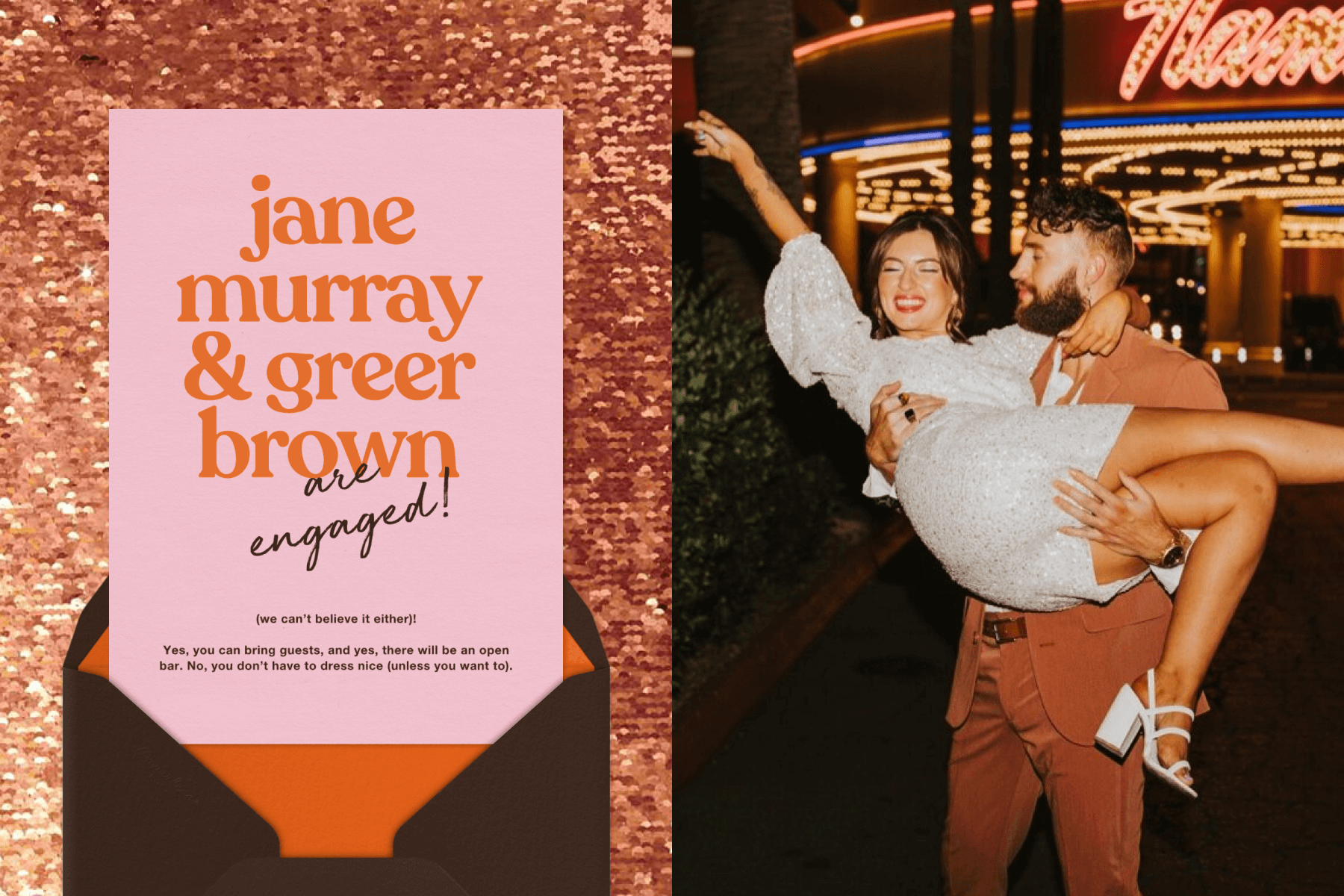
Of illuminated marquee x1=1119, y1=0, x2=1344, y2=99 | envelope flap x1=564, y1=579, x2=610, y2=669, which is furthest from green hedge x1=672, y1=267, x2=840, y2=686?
illuminated marquee x1=1119, y1=0, x2=1344, y2=99

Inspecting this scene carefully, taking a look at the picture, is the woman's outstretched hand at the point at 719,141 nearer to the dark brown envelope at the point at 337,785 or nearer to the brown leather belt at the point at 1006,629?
the dark brown envelope at the point at 337,785

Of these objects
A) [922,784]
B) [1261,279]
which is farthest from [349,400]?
[1261,279]

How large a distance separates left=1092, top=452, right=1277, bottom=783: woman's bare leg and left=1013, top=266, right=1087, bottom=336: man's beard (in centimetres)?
63

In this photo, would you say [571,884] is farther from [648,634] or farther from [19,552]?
[19,552]

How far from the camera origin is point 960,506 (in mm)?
2568

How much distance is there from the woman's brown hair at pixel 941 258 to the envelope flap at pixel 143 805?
161cm

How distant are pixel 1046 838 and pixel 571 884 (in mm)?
4064

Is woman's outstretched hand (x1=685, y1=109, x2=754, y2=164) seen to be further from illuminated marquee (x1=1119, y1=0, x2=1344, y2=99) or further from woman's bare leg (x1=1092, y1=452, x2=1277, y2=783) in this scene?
illuminated marquee (x1=1119, y1=0, x2=1344, y2=99)

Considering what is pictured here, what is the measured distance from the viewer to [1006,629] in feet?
10.2

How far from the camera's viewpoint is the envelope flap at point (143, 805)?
2020mm

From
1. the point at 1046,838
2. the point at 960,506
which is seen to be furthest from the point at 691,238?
the point at 960,506

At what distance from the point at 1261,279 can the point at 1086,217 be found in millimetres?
Answer: 41236

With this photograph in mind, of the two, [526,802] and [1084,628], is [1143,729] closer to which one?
[1084,628]

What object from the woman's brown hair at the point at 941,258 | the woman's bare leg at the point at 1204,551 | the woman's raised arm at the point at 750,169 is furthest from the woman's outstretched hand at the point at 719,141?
the woman's bare leg at the point at 1204,551
